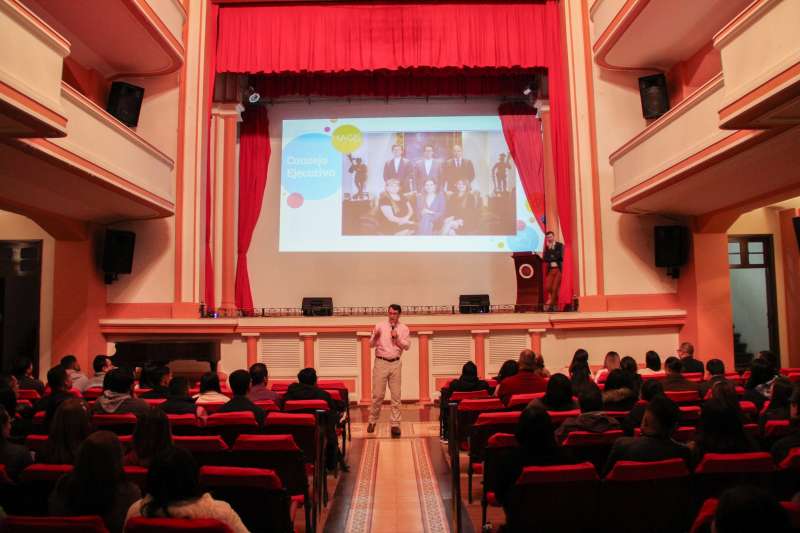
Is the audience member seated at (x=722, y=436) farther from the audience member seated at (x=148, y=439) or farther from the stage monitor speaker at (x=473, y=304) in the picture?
the stage monitor speaker at (x=473, y=304)

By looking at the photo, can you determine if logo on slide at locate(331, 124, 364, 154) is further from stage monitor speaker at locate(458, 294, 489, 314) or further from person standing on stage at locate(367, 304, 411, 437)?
person standing on stage at locate(367, 304, 411, 437)

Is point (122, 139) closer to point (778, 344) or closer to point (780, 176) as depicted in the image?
point (780, 176)

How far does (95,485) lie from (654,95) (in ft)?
28.3

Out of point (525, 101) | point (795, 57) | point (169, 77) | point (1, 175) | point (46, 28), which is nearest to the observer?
point (795, 57)

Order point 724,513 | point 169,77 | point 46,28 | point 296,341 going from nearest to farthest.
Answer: point 724,513, point 46,28, point 296,341, point 169,77

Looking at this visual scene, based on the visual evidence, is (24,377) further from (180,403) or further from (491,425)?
(491,425)

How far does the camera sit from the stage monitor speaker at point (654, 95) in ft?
28.6

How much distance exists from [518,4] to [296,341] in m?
5.95

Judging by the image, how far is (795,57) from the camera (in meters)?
4.31

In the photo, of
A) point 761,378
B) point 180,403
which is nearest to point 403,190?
point 761,378

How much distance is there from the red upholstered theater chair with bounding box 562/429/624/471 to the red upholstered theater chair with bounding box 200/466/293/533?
1354 mm

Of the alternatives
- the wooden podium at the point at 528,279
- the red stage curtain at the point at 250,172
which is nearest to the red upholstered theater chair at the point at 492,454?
the wooden podium at the point at 528,279

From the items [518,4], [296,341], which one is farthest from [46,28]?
[518,4]

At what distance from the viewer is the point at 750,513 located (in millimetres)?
1430
